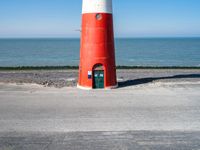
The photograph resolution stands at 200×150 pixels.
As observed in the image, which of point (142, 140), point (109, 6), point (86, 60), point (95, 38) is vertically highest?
point (109, 6)

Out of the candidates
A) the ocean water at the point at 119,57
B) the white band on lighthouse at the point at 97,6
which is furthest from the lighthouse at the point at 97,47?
the ocean water at the point at 119,57

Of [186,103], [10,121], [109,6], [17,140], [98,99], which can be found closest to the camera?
[17,140]

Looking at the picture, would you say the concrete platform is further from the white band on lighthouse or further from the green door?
the white band on lighthouse

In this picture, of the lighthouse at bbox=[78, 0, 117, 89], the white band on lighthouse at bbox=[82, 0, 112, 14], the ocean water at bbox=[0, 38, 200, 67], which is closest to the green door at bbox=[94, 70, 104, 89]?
the lighthouse at bbox=[78, 0, 117, 89]

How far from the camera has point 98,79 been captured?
53.2 ft

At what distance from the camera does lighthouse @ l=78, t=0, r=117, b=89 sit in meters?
15.9

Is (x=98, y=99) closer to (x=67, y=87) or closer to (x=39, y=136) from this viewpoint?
(x=67, y=87)

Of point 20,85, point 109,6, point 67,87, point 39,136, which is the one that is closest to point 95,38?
point 109,6

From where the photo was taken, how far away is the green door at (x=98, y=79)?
16188 mm

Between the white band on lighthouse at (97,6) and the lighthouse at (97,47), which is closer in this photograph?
the white band on lighthouse at (97,6)

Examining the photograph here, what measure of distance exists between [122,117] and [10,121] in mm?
3686

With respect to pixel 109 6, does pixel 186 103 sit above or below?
below

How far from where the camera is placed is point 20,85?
17328mm

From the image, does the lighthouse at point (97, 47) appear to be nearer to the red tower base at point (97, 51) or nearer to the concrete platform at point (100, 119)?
the red tower base at point (97, 51)
